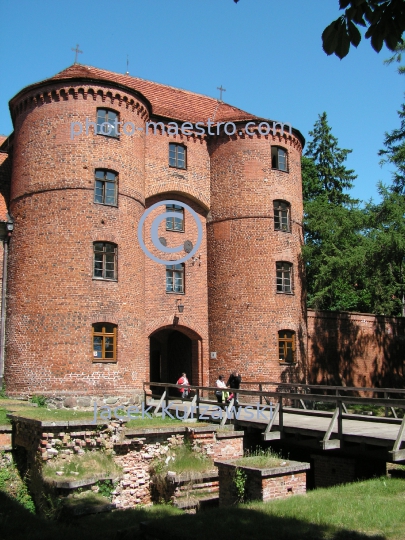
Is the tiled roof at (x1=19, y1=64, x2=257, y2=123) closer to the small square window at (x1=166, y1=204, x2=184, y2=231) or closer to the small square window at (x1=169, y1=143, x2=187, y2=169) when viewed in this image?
the small square window at (x1=169, y1=143, x2=187, y2=169)

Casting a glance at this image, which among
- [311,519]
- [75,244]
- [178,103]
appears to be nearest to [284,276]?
[75,244]

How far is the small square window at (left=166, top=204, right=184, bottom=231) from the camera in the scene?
22812 millimetres

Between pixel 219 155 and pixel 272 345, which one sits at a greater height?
pixel 219 155

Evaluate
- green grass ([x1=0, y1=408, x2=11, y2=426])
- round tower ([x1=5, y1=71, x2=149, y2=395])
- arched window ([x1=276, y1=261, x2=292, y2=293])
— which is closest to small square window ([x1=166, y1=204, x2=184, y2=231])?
round tower ([x1=5, y1=71, x2=149, y2=395])

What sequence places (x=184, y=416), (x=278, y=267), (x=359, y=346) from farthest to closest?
(x=359, y=346)
(x=278, y=267)
(x=184, y=416)

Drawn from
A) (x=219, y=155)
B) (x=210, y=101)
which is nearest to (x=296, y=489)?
(x=219, y=155)

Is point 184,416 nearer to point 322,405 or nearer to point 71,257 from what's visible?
point 71,257

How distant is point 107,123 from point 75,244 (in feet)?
15.3

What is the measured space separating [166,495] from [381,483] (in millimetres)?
4857

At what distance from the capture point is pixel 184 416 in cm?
1655

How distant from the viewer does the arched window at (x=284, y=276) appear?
2281cm

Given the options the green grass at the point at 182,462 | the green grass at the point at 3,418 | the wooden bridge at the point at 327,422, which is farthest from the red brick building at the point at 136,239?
the green grass at the point at 182,462

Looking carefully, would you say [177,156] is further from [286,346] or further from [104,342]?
[286,346]

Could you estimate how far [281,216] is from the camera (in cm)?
2345
